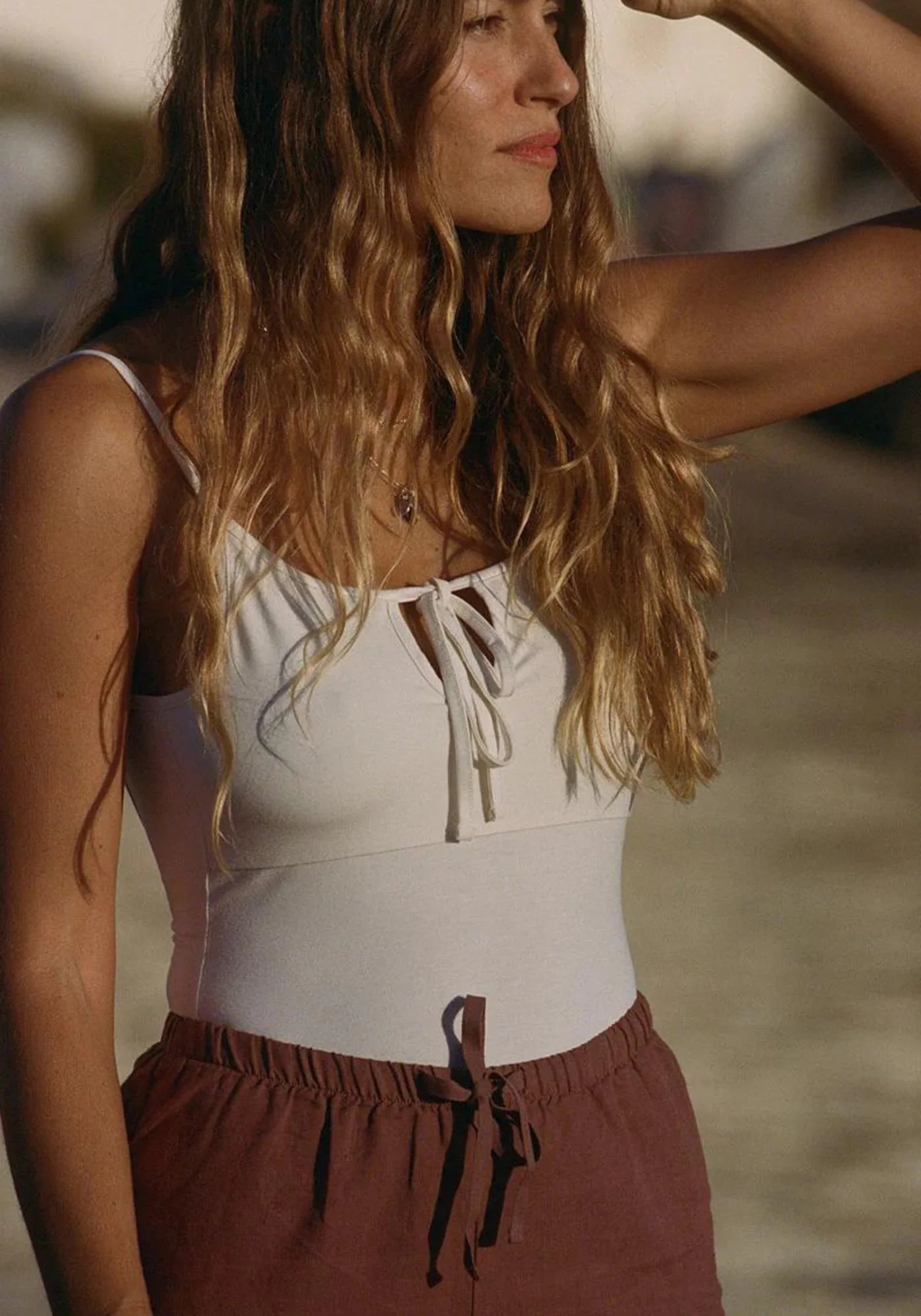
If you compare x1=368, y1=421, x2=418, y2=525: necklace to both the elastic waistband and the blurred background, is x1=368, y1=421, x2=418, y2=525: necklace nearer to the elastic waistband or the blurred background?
the blurred background

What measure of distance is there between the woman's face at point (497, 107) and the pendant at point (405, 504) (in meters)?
0.26

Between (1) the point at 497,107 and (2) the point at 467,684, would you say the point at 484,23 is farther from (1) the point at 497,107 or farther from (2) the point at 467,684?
A: (2) the point at 467,684

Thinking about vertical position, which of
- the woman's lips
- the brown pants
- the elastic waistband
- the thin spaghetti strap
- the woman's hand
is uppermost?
the woman's hand

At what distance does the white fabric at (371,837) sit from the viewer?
1.73 meters

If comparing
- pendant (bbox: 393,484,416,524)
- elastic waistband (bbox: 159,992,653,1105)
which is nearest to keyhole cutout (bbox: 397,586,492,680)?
pendant (bbox: 393,484,416,524)

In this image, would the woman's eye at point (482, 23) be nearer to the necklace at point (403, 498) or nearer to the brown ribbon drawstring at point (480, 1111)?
the necklace at point (403, 498)

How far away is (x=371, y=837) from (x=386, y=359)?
470 millimetres

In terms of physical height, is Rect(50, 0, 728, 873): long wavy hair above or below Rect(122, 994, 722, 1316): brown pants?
above

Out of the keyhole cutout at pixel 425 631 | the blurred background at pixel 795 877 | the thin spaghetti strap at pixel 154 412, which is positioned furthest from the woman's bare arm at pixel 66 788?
the blurred background at pixel 795 877

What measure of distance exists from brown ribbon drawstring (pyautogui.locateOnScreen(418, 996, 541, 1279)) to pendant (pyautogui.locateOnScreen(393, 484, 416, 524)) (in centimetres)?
47

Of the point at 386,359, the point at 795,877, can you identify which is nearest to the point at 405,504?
the point at 386,359

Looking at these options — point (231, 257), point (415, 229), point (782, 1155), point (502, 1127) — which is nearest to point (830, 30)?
point (415, 229)

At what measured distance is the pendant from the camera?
1.94m

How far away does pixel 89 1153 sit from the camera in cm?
170
